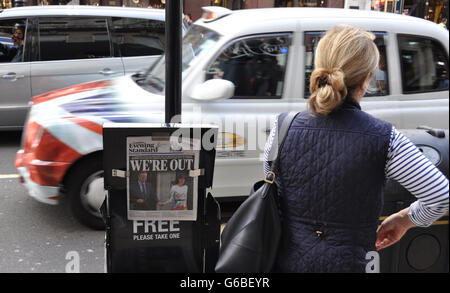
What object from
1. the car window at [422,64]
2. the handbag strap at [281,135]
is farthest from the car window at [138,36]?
the handbag strap at [281,135]

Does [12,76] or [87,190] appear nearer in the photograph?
[87,190]

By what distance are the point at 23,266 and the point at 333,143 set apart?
290 centimetres

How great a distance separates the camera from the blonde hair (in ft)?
4.78

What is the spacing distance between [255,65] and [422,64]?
5.26 ft

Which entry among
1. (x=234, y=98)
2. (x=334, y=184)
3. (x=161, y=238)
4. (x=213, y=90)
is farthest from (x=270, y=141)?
(x=234, y=98)

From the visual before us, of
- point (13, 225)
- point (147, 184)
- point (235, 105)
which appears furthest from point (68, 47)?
point (147, 184)

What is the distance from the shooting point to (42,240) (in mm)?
3922

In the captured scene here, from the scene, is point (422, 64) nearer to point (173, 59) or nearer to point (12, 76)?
point (173, 59)

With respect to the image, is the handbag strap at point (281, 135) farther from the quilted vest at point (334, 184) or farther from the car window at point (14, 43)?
the car window at point (14, 43)

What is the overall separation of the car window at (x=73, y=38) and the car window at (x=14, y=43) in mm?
243

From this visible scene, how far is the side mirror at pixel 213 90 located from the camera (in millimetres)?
3791

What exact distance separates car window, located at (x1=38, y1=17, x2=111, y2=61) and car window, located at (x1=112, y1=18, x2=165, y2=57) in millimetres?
188

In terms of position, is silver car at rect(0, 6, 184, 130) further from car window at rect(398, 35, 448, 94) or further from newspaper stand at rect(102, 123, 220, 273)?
newspaper stand at rect(102, 123, 220, 273)
